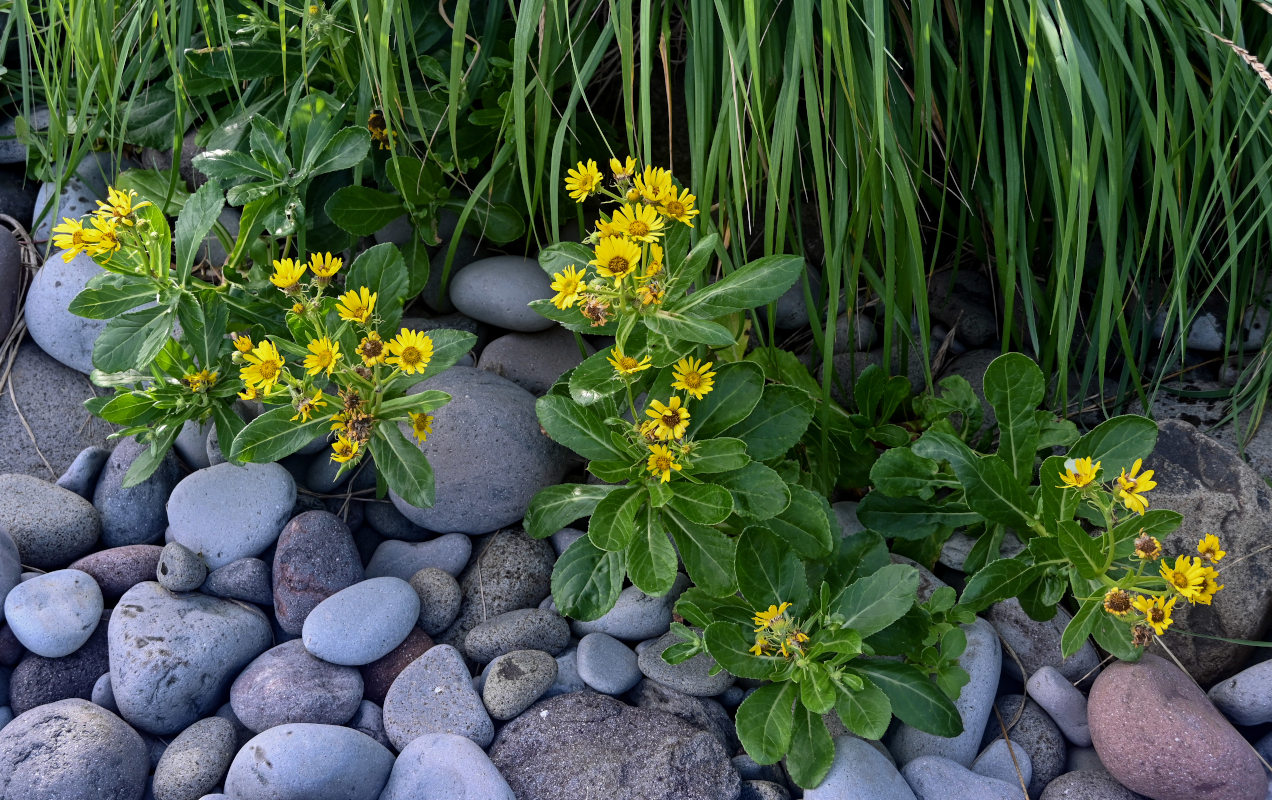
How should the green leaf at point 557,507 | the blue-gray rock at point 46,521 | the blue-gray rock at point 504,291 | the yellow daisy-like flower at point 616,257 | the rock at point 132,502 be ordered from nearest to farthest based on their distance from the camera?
the yellow daisy-like flower at point 616,257 < the green leaf at point 557,507 < the blue-gray rock at point 46,521 < the rock at point 132,502 < the blue-gray rock at point 504,291

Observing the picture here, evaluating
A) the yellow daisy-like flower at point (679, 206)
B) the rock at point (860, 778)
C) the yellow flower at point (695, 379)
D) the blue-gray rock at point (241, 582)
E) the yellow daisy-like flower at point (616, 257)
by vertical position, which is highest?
the yellow daisy-like flower at point (679, 206)

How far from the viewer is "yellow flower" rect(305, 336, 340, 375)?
176cm

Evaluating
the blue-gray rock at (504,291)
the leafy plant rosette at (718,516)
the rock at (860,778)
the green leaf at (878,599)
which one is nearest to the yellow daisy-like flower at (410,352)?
the leafy plant rosette at (718,516)

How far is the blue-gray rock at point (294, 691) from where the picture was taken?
1.88 metres

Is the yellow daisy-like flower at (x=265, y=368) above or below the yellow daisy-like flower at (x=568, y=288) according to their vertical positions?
below

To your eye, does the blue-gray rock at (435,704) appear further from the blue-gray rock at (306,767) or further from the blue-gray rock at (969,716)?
the blue-gray rock at (969,716)

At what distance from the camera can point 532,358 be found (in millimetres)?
2521

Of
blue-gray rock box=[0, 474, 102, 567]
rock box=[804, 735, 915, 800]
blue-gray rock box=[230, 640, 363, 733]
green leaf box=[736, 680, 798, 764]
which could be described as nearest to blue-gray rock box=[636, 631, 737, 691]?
green leaf box=[736, 680, 798, 764]

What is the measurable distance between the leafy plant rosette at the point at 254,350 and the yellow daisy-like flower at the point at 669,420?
44 centimetres

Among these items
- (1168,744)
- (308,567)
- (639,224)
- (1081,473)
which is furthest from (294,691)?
(1168,744)

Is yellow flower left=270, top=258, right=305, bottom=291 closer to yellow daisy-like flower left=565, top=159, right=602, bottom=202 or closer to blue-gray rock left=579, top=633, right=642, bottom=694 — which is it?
yellow daisy-like flower left=565, top=159, right=602, bottom=202

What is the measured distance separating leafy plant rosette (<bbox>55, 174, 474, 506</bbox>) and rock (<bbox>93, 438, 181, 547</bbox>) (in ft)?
0.49

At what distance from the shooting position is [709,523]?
1772mm

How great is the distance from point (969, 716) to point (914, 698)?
0.20m
